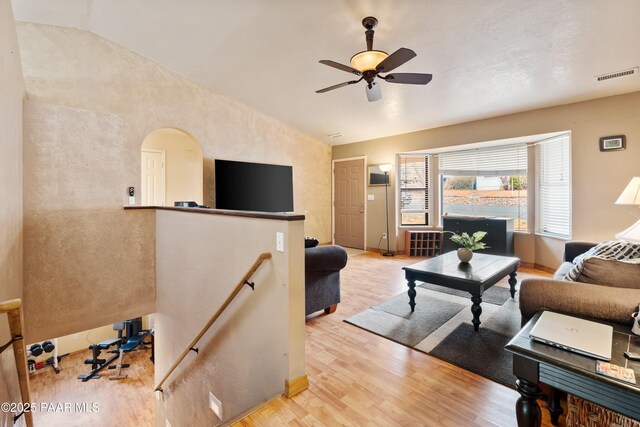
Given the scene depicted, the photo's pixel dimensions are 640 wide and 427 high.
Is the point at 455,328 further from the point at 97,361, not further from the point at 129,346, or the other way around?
the point at 97,361

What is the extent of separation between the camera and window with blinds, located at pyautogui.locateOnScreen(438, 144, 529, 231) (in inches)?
204

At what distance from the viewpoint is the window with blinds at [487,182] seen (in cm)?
519

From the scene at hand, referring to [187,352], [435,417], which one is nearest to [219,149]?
[187,352]

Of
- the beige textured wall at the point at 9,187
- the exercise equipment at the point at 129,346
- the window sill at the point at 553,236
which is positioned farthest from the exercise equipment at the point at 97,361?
the window sill at the point at 553,236

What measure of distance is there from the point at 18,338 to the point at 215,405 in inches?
65.5

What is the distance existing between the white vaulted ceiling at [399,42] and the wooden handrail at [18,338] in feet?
9.82

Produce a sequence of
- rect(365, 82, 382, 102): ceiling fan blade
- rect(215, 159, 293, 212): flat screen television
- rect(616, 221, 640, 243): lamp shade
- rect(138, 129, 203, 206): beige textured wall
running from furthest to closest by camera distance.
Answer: rect(138, 129, 203, 206): beige textured wall, rect(215, 159, 293, 212): flat screen television, rect(365, 82, 382, 102): ceiling fan blade, rect(616, 221, 640, 243): lamp shade

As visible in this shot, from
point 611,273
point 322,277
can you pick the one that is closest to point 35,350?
point 322,277

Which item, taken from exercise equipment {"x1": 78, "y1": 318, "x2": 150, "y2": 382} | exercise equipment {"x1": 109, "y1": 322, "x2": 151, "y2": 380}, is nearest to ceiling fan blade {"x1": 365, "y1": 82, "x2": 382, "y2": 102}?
exercise equipment {"x1": 78, "y1": 318, "x2": 150, "y2": 382}

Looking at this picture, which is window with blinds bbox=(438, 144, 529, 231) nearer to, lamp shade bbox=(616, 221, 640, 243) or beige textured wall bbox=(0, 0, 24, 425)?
lamp shade bbox=(616, 221, 640, 243)

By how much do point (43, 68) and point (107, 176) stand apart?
148cm

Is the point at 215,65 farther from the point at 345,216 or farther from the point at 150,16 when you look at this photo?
the point at 345,216

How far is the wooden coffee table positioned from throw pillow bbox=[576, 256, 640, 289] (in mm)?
911

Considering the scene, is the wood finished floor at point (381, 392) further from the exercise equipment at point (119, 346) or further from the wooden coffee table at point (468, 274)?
the exercise equipment at point (119, 346)
